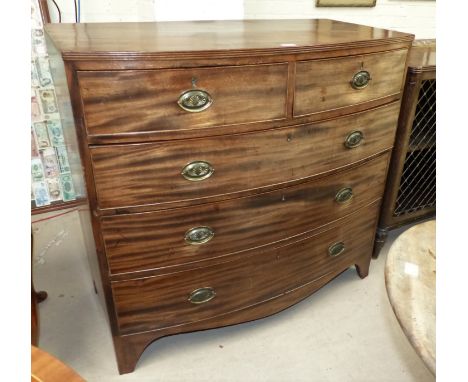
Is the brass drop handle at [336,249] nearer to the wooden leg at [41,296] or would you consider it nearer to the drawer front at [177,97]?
the drawer front at [177,97]

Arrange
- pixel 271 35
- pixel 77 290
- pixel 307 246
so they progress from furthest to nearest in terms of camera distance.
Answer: pixel 77 290, pixel 307 246, pixel 271 35

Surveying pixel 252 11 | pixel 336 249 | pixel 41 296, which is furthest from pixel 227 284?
pixel 252 11

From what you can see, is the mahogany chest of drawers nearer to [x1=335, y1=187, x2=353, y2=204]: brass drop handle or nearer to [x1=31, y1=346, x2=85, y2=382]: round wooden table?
[x1=335, y1=187, x2=353, y2=204]: brass drop handle

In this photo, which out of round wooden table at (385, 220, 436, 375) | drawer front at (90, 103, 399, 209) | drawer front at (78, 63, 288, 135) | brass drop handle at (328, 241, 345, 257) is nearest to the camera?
round wooden table at (385, 220, 436, 375)

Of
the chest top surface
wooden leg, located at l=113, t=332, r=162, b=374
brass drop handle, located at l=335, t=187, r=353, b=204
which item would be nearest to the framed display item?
the chest top surface

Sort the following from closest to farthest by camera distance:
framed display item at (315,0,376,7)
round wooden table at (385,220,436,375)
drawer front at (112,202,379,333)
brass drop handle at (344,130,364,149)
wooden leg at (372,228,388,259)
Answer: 1. round wooden table at (385,220,436,375)
2. drawer front at (112,202,379,333)
3. brass drop handle at (344,130,364,149)
4. wooden leg at (372,228,388,259)
5. framed display item at (315,0,376,7)

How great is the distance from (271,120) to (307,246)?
60 cm

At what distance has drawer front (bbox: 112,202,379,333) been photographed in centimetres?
132

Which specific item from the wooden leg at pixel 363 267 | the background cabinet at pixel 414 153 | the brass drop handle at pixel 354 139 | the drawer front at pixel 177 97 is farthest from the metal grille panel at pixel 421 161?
the drawer front at pixel 177 97

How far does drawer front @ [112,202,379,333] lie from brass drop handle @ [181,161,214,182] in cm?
35

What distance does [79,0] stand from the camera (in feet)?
6.44
